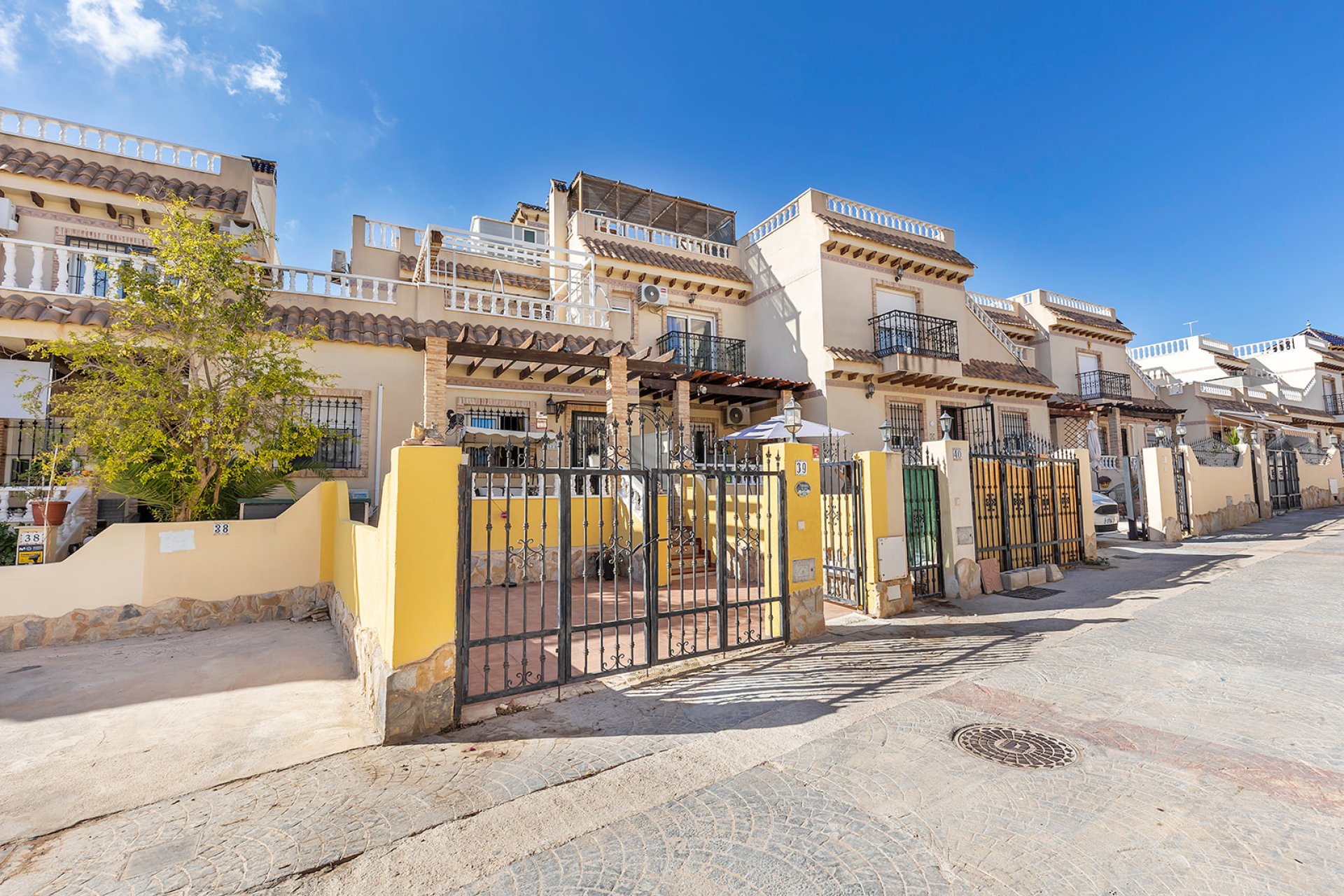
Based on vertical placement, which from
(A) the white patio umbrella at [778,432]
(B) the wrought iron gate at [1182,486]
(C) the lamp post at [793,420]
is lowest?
(B) the wrought iron gate at [1182,486]

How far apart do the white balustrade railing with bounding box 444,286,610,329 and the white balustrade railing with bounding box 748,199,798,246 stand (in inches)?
279

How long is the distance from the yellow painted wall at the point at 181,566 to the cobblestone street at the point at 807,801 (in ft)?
16.1

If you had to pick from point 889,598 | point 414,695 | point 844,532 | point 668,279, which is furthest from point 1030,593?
point 668,279

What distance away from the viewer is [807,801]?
299cm

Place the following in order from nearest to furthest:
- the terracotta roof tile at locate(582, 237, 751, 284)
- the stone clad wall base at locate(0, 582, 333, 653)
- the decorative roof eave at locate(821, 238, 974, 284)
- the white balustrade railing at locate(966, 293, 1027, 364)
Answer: the stone clad wall base at locate(0, 582, 333, 653) < the terracotta roof tile at locate(582, 237, 751, 284) < the decorative roof eave at locate(821, 238, 974, 284) < the white balustrade railing at locate(966, 293, 1027, 364)

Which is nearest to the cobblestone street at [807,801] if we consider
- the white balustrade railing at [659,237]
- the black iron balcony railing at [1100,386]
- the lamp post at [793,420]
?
the lamp post at [793,420]

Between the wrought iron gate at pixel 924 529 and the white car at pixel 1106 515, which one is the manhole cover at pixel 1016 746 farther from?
the white car at pixel 1106 515

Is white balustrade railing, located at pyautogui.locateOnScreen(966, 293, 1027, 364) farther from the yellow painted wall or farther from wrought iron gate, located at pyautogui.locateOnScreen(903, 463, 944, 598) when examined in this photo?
the yellow painted wall

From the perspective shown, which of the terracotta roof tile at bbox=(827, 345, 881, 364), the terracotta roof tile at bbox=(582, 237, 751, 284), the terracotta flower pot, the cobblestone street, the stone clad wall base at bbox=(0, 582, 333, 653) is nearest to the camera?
the cobblestone street

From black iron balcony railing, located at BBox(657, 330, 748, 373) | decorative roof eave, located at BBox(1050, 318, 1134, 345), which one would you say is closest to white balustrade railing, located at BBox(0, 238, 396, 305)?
black iron balcony railing, located at BBox(657, 330, 748, 373)

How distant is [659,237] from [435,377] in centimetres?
983

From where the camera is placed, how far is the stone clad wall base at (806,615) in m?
6.02

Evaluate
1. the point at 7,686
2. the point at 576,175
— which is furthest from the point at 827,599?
the point at 576,175

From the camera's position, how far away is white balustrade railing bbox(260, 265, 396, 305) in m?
10.8
